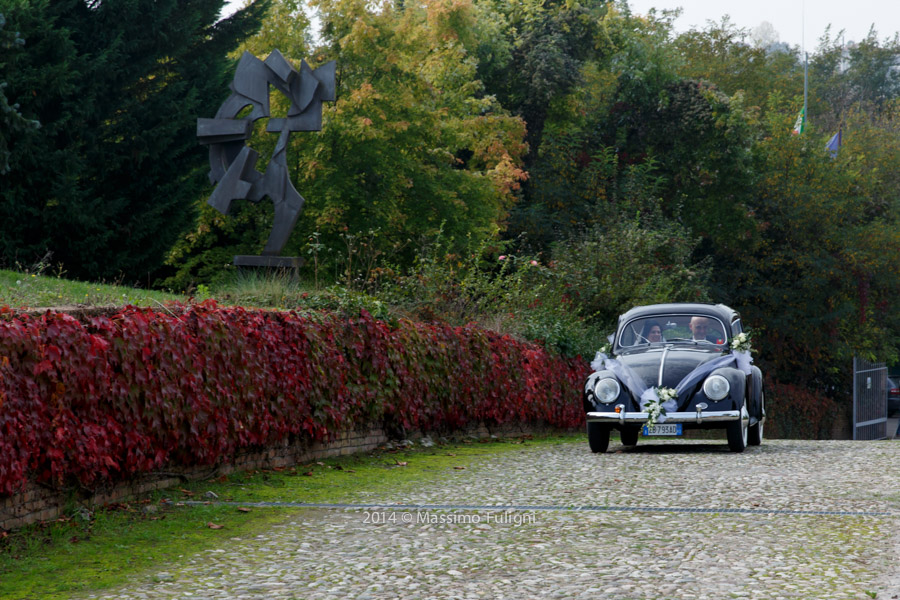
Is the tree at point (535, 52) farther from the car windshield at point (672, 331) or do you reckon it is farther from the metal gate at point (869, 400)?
the car windshield at point (672, 331)

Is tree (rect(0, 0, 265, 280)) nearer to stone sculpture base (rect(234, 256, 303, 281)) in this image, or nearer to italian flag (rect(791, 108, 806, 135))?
stone sculpture base (rect(234, 256, 303, 281))

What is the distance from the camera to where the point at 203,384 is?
9.01m

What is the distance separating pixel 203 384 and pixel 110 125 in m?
15.0

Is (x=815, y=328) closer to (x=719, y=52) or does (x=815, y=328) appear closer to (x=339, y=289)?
(x=719, y=52)

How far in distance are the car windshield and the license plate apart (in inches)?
81.4

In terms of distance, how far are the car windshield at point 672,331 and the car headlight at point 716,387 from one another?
158 centimetres

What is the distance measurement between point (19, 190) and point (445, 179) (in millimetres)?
12681

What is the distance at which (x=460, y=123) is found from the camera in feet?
104

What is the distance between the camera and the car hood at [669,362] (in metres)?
13.2

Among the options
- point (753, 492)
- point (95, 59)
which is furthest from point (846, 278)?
point (753, 492)

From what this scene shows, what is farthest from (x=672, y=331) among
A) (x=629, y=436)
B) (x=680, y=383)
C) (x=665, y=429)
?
(x=665, y=429)

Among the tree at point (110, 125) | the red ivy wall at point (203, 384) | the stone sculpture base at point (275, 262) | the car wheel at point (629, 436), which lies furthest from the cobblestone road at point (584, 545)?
the tree at point (110, 125)

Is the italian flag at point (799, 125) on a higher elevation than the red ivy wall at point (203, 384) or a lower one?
higher

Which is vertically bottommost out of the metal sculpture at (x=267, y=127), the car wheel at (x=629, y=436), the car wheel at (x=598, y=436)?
the car wheel at (x=629, y=436)
